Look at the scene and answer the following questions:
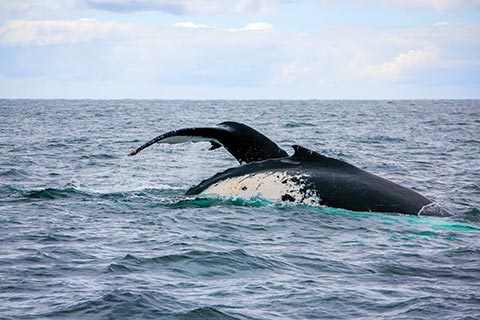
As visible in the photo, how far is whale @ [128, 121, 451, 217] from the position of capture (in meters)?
10.5

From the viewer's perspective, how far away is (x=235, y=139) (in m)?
10.6

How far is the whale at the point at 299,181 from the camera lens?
1048cm

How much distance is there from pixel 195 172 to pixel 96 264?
11.4m

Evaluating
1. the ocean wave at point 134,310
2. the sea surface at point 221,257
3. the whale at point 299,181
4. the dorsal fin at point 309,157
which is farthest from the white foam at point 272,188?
the ocean wave at point 134,310

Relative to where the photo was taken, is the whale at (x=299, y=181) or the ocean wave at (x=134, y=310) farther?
the whale at (x=299, y=181)

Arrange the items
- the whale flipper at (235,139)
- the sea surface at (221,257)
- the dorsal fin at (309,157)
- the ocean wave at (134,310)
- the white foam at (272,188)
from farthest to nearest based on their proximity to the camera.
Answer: the dorsal fin at (309,157) → the white foam at (272,188) → the whale flipper at (235,139) → the sea surface at (221,257) → the ocean wave at (134,310)

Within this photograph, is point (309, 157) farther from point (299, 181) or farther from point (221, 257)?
point (221, 257)

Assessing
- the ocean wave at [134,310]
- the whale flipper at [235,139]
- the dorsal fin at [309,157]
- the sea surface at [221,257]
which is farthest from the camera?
the dorsal fin at [309,157]

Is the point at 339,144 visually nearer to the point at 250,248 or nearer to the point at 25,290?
the point at 250,248

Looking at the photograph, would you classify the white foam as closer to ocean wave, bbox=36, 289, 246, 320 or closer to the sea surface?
A: the sea surface

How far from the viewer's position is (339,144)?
32594mm

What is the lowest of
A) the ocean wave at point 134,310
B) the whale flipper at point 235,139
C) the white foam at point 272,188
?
the ocean wave at point 134,310

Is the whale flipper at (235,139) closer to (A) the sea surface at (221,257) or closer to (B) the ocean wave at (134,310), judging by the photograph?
(A) the sea surface at (221,257)

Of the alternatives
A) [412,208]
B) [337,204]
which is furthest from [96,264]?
[412,208]
